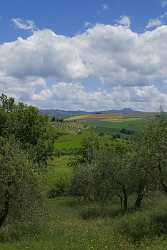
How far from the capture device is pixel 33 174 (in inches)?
1249

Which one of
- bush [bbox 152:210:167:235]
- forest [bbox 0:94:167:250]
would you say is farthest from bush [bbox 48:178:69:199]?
bush [bbox 152:210:167:235]

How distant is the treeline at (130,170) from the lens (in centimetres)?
3500

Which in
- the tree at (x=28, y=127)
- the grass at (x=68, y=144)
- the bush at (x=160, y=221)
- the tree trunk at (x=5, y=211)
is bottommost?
the grass at (x=68, y=144)

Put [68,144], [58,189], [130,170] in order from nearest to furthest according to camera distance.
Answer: [130,170] → [58,189] → [68,144]

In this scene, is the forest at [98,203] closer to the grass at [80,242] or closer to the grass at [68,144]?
the grass at [80,242]

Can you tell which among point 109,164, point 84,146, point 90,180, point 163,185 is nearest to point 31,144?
point 90,180

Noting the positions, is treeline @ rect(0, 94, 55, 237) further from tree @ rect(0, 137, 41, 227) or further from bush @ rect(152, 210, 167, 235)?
bush @ rect(152, 210, 167, 235)

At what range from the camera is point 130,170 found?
4700cm

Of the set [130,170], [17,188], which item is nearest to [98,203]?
[130,170]

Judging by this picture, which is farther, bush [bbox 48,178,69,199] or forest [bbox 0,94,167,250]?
bush [bbox 48,178,69,199]

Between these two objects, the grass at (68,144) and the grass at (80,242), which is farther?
the grass at (68,144)

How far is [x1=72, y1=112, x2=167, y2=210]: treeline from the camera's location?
35.0 m

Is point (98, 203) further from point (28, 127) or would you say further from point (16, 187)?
point (16, 187)

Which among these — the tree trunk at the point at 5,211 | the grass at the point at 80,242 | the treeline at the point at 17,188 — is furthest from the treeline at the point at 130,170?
the tree trunk at the point at 5,211
